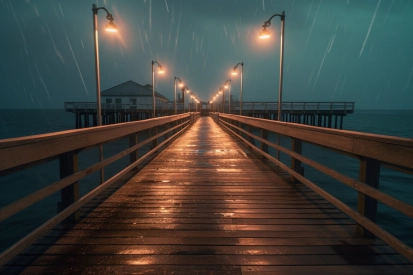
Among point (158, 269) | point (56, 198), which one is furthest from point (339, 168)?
point (158, 269)

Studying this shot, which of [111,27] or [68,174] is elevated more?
[111,27]

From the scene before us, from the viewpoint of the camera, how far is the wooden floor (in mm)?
2453

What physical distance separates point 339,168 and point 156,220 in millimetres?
18685

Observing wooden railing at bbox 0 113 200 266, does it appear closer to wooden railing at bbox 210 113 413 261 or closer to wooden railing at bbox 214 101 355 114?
wooden railing at bbox 210 113 413 261

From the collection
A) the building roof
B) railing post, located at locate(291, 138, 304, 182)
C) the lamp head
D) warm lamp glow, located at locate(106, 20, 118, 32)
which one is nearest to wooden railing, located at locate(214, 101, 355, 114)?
the building roof

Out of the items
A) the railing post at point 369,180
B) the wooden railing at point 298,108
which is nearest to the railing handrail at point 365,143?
the railing post at point 369,180

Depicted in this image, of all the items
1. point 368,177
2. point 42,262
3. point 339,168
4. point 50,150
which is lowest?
point 339,168

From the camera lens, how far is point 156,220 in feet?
11.3

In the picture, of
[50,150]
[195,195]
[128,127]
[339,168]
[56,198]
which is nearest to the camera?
[50,150]

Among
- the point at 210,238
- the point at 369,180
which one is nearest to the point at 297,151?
the point at 369,180

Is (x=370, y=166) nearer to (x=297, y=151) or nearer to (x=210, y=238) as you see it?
(x=210, y=238)

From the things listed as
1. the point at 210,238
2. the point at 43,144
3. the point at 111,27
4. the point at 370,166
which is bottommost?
the point at 210,238

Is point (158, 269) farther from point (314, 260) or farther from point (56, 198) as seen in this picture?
point (56, 198)

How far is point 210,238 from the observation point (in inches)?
117
